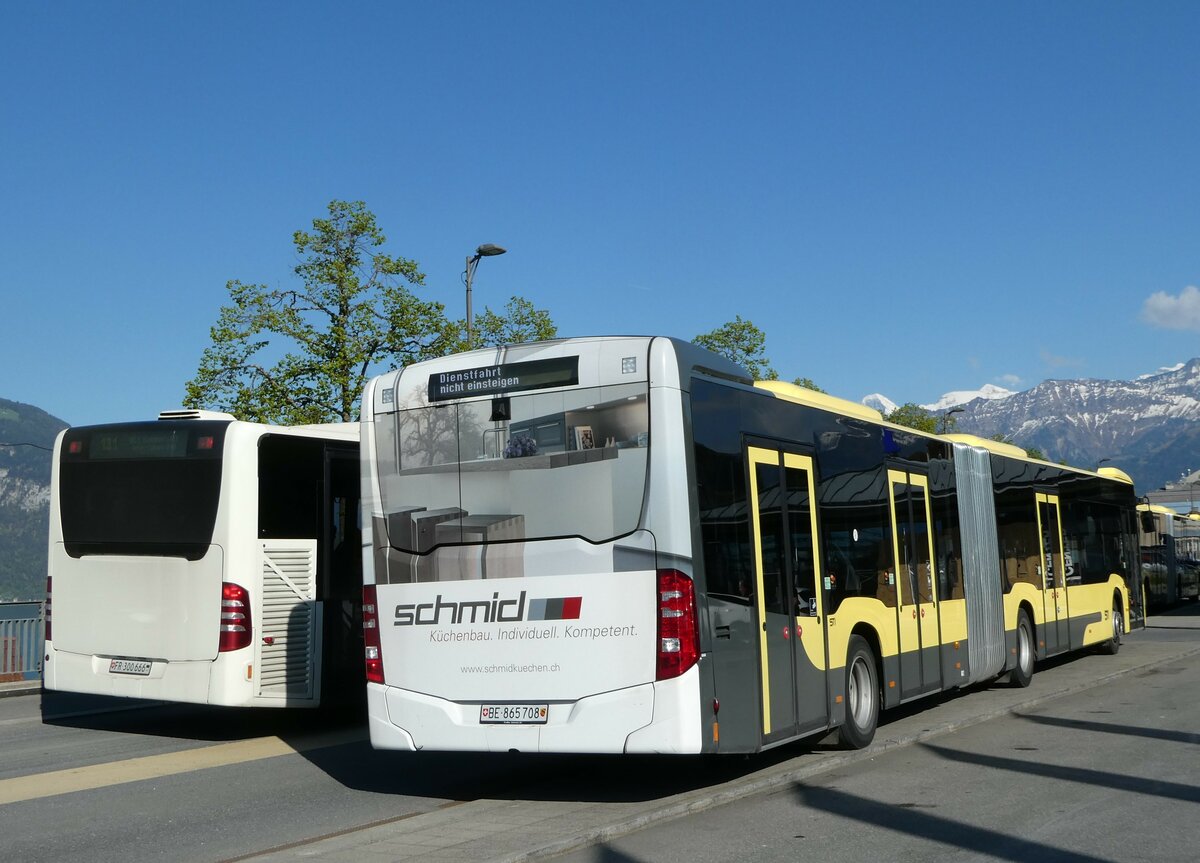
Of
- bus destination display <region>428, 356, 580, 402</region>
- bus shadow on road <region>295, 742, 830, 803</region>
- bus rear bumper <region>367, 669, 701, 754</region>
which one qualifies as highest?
bus destination display <region>428, 356, 580, 402</region>

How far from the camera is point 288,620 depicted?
1302 cm

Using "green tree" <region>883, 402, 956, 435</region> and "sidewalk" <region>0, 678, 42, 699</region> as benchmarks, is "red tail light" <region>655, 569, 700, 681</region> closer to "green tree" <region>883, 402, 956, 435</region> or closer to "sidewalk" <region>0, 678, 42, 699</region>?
"sidewalk" <region>0, 678, 42, 699</region>

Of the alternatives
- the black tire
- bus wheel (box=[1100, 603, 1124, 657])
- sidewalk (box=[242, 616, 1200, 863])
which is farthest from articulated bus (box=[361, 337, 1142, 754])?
bus wheel (box=[1100, 603, 1124, 657])

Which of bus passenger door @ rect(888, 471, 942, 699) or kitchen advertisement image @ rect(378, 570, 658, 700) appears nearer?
kitchen advertisement image @ rect(378, 570, 658, 700)

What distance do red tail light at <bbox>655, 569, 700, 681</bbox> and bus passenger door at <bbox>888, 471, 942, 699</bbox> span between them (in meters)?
4.85

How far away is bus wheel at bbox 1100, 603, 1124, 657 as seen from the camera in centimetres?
2225

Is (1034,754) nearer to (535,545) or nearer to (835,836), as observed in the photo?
(835,836)

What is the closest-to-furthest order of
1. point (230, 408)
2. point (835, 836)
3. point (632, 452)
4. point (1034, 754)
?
point (835, 836), point (632, 452), point (1034, 754), point (230, 408)

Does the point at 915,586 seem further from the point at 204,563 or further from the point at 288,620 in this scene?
the point at 204,563

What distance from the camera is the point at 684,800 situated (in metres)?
9.02

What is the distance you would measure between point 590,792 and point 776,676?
1.64 metres

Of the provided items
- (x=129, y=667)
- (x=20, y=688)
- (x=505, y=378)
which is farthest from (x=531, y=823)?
(x=20, y=688)

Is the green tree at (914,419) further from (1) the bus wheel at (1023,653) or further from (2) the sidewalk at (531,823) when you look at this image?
(2) the sidewalk at (531,823)

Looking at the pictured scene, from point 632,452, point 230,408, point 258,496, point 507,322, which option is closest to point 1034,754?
point 632,452
